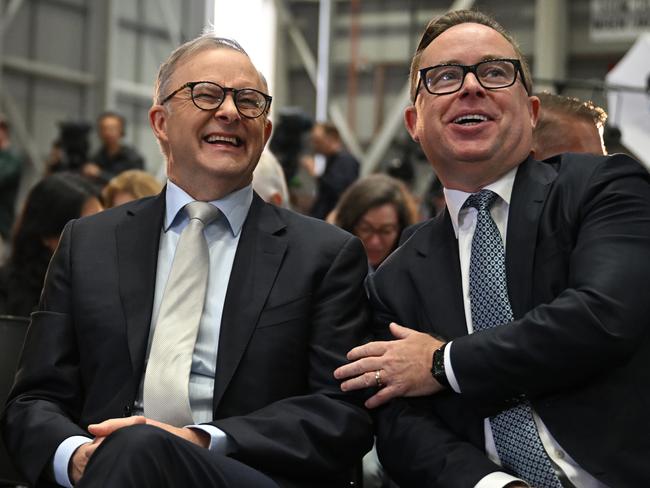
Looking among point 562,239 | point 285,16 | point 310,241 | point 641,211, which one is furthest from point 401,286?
point 285,16

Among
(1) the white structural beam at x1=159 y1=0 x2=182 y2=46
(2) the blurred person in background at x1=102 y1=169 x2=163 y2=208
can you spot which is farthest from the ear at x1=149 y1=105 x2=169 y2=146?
(1) the white structural beam at x1=159 y1=0 x2=182 y2=46

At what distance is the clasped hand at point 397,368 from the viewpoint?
7.01ft

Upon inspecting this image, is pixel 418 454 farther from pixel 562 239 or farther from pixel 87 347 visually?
pixel 87 347

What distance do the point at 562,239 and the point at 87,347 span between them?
103cm

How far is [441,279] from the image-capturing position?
7.39 ft

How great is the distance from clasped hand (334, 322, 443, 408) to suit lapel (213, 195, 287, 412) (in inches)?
8.7

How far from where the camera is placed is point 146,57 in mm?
11789

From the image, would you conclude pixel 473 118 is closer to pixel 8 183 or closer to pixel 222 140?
pixel 222 140

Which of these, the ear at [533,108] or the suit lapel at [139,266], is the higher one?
the ear at [533,108]

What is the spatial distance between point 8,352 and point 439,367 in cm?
108

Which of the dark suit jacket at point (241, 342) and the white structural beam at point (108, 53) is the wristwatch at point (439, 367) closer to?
the dark suit jacket at point (241, 342)

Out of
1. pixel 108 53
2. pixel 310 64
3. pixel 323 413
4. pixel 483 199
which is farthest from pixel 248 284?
Answer: pixel 310 64

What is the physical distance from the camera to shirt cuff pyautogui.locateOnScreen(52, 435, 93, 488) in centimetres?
210

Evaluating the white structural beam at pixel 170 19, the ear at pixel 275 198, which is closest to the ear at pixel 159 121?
the ear at pixel 275 198
